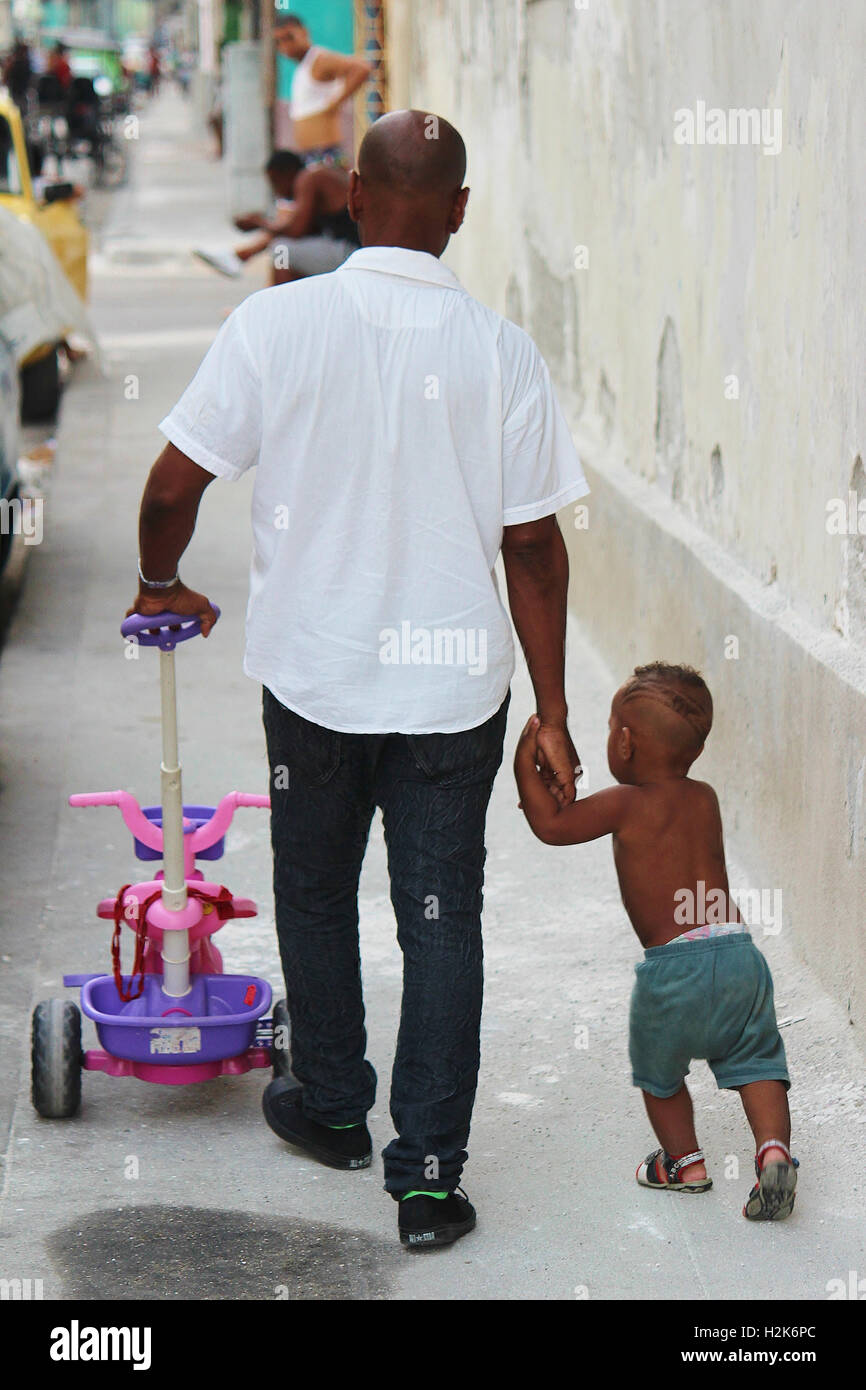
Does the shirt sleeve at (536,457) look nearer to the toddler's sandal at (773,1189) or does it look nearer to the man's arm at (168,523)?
the man's arm at (168,523)

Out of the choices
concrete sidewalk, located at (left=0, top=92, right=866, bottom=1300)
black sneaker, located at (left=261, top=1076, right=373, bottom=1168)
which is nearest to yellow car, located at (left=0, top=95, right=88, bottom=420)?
concrete sidewalk, located at (left=0, top=92, right=866, bottom=1300)

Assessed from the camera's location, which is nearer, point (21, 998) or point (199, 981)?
point (199, 981)

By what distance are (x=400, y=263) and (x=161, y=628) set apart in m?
0.79

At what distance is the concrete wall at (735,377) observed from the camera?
3998mm

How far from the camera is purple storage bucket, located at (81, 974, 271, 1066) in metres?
3.53

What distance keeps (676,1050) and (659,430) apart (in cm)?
308

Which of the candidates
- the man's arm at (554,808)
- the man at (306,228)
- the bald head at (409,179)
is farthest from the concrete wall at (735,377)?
the man at (306,228)

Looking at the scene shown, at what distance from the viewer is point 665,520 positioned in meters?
5.69

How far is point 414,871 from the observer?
10.3 feet

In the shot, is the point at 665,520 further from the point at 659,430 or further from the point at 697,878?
the point at 697,878

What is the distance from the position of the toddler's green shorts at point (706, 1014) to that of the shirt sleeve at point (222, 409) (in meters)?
1.10

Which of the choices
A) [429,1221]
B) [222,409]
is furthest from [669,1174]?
[222,409]

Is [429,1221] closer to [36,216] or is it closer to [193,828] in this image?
[193,828]
